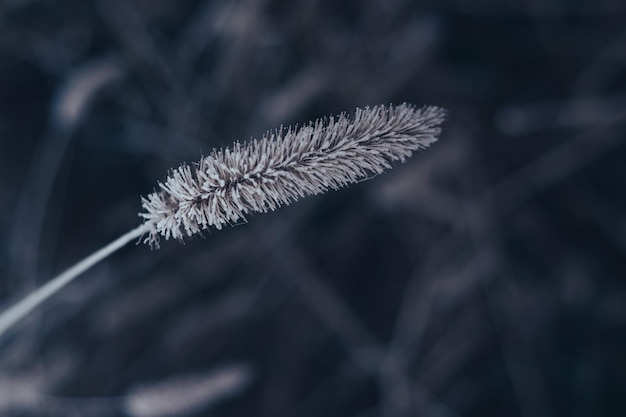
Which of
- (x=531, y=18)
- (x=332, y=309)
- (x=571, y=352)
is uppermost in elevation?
(x=531, y=18)

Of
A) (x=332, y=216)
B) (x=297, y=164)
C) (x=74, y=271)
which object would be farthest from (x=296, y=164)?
(x=332, y=216)

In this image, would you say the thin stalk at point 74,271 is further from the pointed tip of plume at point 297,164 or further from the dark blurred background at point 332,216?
the dark blurred background at point 332,216

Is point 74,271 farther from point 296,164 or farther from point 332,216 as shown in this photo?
point 332,216

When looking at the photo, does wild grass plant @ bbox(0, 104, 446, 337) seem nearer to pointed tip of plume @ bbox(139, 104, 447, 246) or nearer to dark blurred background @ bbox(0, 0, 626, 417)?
pointed tip of plume @ bbox(139, 104, 447, 246)

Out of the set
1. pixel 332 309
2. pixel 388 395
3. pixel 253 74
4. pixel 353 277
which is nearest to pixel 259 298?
pixel 332 309

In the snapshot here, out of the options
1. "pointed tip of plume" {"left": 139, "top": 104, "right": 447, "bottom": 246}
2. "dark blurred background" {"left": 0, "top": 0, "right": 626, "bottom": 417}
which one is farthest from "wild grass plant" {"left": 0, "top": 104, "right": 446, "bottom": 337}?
"dark blurred background" {"left": 0, "top": 0, "right": 626, "bottom": 417}

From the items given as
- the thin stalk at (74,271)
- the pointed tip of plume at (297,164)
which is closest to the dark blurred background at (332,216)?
the thin stalk at (74,271)

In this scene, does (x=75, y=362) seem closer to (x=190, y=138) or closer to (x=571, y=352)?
(x=190, y=138)
